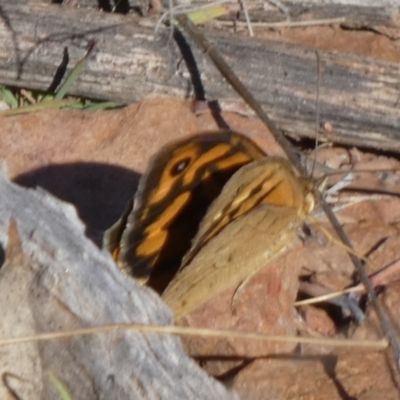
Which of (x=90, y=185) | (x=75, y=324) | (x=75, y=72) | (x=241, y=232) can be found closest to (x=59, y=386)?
(x=75, y=324)

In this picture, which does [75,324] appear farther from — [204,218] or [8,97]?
[8,97]

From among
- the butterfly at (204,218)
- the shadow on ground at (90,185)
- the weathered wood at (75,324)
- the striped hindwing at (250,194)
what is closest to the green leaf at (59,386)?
the weathered wood at (75,324)

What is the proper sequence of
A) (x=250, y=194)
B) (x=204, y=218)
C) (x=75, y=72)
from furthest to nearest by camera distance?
(x=75, y=72), (x=250, y=194), (x=204, y=218)

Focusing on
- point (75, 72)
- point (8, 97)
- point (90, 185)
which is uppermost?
point (75, 72)

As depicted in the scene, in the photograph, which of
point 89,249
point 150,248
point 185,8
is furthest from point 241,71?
point 89,249

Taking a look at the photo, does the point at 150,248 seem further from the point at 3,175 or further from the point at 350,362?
the point at 350,362

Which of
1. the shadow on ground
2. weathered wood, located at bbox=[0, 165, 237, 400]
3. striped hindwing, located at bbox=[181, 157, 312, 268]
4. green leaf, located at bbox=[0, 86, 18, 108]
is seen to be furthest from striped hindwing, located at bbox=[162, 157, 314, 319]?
green leaf, located at bbox=[0, 86, 18, 108]
